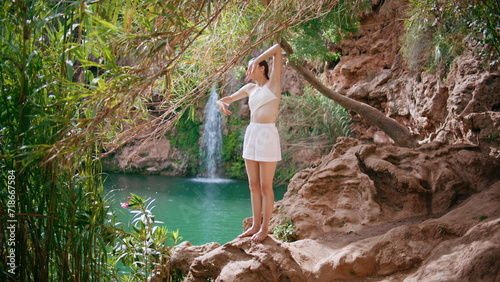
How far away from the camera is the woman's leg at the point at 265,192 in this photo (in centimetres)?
303

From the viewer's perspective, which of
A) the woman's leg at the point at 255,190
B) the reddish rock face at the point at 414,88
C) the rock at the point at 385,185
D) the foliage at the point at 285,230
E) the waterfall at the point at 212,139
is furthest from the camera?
the waterfall at the point at 212,139

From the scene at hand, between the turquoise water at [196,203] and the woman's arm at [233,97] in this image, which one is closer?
the woman's arm at [233,97]

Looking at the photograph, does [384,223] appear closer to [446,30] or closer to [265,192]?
[265,192]

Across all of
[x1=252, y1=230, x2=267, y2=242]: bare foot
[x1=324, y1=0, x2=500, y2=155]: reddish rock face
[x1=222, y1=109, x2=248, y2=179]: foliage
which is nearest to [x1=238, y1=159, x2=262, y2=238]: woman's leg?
[x1=252, y1=230, x2=267, y2=242]: bare foot

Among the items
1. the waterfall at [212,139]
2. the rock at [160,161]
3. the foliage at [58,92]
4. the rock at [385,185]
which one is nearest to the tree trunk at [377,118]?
the rock at [385,185]

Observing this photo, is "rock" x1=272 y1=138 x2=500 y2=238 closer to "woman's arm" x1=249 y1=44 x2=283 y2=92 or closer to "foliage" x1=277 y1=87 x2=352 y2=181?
"woman's arm" x1=249 y1=44 x2=283 y2=92

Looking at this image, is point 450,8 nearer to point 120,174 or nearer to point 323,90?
point 323,90

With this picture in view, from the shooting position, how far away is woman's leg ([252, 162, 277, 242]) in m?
3.03

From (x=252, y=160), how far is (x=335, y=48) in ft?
22.5

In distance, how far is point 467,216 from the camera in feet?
9.36

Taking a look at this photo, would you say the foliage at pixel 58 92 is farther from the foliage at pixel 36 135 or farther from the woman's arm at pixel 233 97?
the woman's arm at pixel 233 97

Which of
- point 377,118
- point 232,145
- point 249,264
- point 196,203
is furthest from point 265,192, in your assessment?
point 232,145

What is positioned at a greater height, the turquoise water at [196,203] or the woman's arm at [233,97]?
the woman's arm at [233,97]

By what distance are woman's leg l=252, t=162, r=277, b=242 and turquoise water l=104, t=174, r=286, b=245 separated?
8.73 ft
